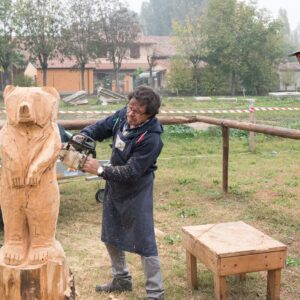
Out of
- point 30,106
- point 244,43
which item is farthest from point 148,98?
point 244,43

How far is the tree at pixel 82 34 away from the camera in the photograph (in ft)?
95.3

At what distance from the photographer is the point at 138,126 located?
2988 mm

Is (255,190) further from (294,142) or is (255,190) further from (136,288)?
(294,142)

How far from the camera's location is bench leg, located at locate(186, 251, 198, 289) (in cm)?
354

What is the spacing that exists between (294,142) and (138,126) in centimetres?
809

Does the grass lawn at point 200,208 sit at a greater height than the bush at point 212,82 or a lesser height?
lesser

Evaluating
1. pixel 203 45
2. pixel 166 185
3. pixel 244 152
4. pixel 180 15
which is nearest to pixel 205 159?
pixel 244 152

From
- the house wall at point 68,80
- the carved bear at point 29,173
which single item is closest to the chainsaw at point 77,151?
the carved bear at point 29,173

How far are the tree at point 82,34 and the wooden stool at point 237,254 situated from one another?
2703cm

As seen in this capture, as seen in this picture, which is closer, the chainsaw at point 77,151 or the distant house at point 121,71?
the chainsaw at point 77,151

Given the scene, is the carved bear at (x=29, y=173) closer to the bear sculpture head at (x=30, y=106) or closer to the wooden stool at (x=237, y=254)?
the bear sculpture head at (x=30, y=106)

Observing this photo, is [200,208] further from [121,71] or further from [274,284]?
[121,71]

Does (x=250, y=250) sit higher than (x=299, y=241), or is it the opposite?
(x=250, y=250)

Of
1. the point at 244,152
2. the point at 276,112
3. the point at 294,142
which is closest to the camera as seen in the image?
the point at 244,152
